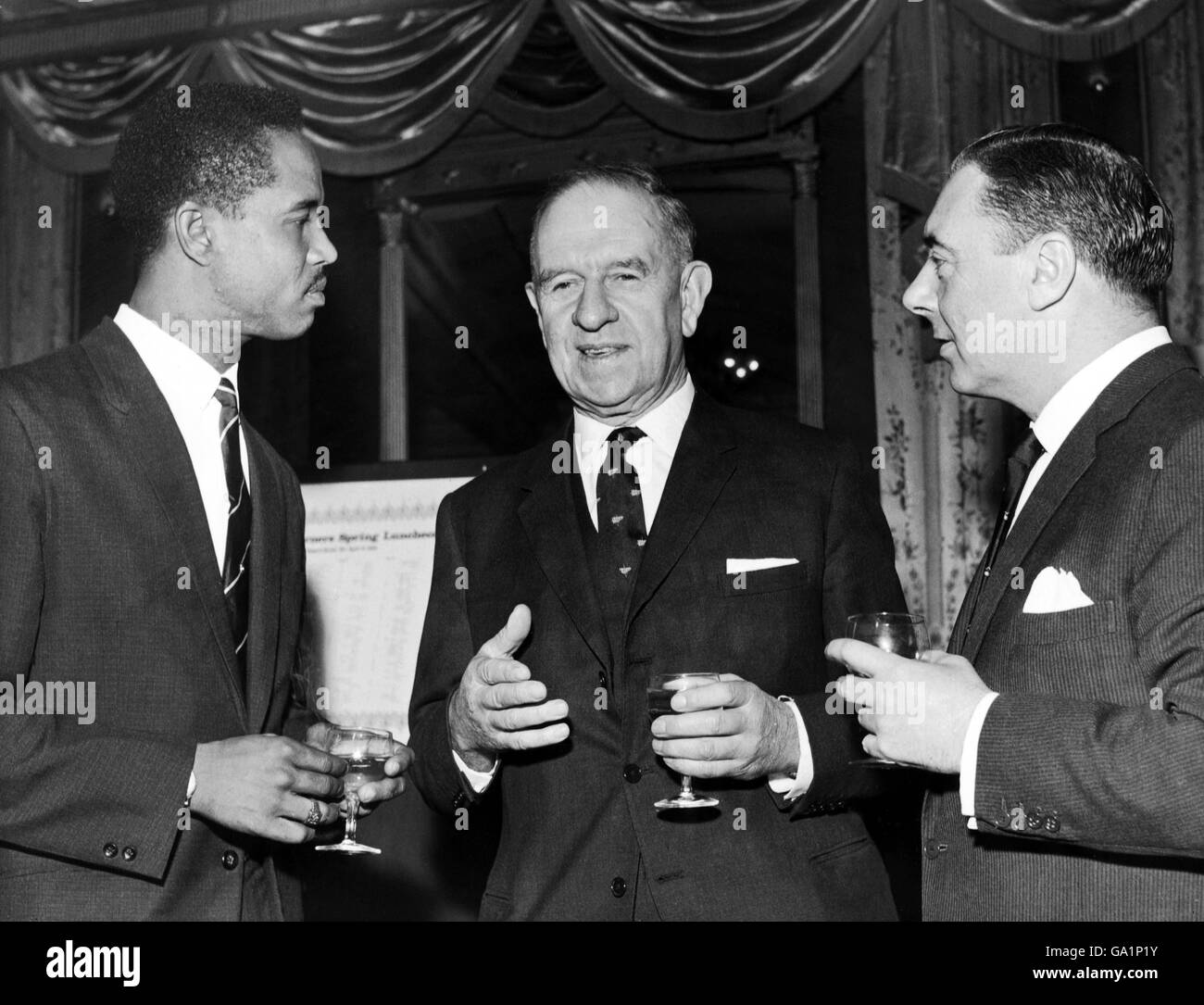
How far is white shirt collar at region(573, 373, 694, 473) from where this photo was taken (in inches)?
102

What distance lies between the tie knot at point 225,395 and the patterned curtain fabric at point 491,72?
2.52 m

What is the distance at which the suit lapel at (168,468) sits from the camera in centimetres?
225

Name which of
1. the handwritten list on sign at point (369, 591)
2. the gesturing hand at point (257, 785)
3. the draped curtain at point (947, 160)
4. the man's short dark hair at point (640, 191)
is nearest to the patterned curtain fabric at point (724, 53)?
the draped curtain at point (947, 160)

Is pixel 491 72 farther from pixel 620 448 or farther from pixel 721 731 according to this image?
pixel 721 731

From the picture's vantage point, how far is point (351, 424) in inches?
209

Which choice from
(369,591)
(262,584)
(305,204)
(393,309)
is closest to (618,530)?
(262,584)

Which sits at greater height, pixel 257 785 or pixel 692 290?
pixel 692 290

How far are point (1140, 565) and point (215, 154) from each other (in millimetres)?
1862

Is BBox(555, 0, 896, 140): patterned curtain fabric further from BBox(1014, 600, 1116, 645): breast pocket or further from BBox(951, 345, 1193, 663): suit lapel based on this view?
BBox(1014, 600, 1116, 645): breast pocket

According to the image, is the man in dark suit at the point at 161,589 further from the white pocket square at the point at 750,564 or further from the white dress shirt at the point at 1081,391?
the white dress shirt at the point at 1081,391

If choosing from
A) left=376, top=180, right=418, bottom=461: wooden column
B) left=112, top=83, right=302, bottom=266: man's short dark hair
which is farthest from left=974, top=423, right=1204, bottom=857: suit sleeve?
left=376, top=180, right=418, bottom=461: wooden column

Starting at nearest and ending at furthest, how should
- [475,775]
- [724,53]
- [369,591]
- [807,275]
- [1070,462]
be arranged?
A: 1. [1070,462]
2. [475,775]
3. [369,591]
4. [724,53]
5. [807,275]

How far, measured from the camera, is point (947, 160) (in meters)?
4.27

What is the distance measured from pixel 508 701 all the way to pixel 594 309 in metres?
0.80
